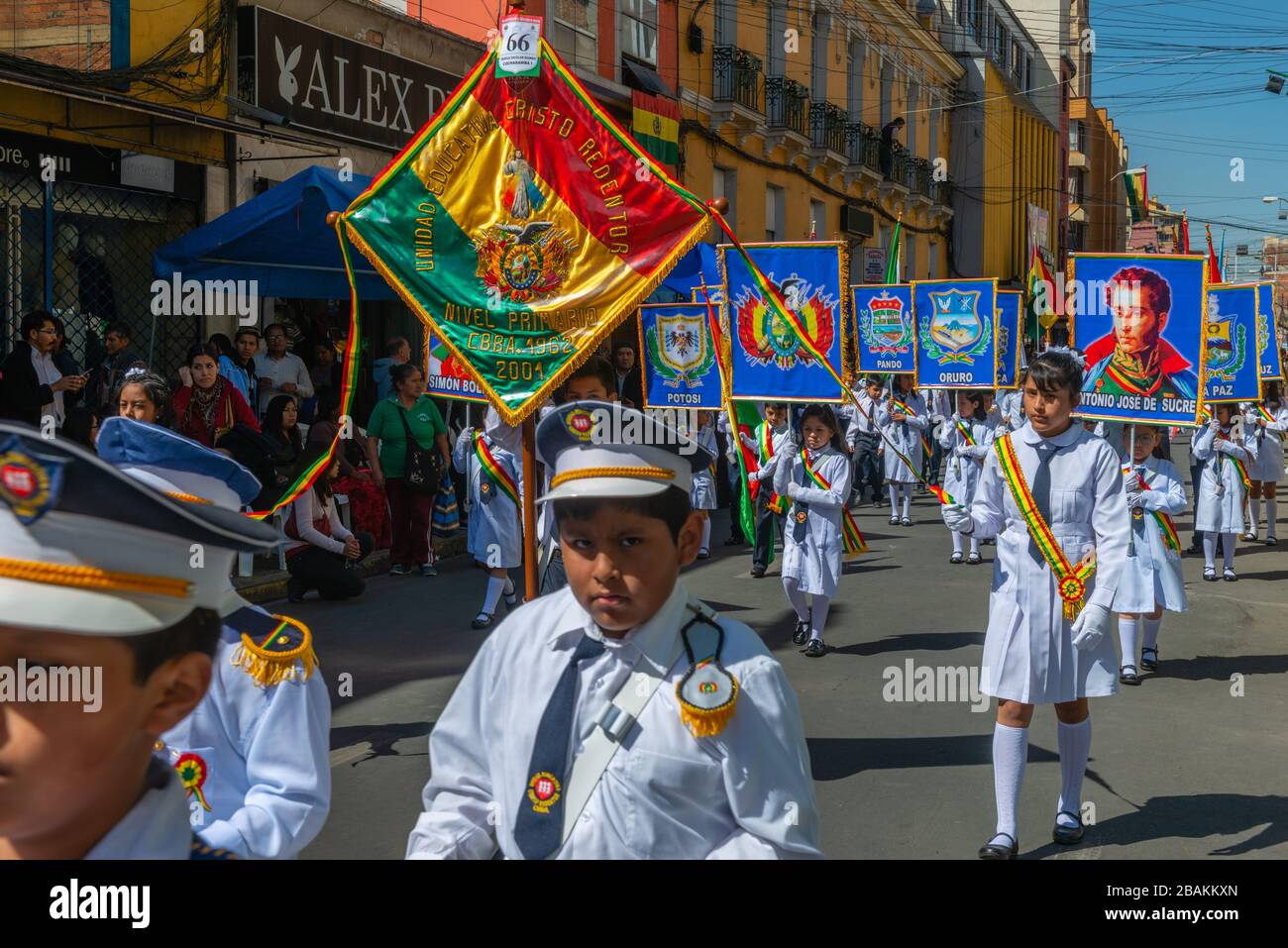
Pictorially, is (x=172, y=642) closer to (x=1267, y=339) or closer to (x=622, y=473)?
(x=622, y=473)

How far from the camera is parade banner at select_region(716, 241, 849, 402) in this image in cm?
1075

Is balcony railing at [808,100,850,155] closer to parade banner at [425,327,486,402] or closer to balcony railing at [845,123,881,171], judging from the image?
balcony railing at [845,123,881,171]

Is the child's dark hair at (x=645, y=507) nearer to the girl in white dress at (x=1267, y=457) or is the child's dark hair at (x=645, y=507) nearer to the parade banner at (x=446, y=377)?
the parade banner at (x=446, y=377)

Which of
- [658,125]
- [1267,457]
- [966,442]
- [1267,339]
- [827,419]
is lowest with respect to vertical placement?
[1267,457]

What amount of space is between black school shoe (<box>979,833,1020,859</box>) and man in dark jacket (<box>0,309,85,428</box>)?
23.8ft

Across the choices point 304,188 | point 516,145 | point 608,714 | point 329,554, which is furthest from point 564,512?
point 304,188

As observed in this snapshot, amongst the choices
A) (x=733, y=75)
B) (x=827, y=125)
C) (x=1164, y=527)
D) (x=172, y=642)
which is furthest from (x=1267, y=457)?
(x=827, y=125)

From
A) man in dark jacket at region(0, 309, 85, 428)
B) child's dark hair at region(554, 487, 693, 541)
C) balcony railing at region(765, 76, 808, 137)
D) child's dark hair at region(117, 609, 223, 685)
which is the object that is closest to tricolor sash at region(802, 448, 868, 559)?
man in dark jacket at region(0, 309, 85, 428)

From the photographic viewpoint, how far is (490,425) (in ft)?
28.9

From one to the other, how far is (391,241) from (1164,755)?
4.38 meters

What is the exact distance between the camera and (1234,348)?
14469mm

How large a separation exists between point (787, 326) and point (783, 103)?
2091 cm

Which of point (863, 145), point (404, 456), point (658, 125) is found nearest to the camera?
point (404, 456)

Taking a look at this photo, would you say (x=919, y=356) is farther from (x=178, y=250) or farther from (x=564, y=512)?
(x=564, y=512)
